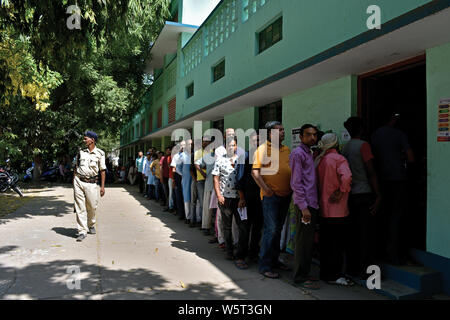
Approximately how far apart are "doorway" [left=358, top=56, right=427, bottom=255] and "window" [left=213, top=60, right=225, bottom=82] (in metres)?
6.02

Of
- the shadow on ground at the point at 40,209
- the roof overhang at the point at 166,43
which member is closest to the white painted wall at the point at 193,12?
the roof overhang at the point at 166,43

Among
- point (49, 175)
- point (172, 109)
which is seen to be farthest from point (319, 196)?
point (49, 175)

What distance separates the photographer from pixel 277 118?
7.66m

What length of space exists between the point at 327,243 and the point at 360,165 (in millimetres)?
1009

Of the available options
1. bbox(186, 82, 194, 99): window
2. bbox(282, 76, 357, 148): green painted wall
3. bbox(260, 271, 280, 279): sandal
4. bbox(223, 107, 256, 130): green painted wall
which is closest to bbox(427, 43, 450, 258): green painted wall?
bbox(282, 76, 357, 148): green painted wall

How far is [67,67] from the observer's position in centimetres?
895

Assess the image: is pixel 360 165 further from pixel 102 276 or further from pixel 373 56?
pixel 102 276

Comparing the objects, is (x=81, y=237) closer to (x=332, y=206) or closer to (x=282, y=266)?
(x=282, y=266)

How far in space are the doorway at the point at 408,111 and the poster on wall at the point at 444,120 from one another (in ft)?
2.57

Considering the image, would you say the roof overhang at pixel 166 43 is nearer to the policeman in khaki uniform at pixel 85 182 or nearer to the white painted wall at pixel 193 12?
the white painted wall at pixel 193 12

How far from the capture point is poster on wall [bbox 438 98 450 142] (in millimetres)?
3814

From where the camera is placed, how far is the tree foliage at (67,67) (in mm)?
6141
